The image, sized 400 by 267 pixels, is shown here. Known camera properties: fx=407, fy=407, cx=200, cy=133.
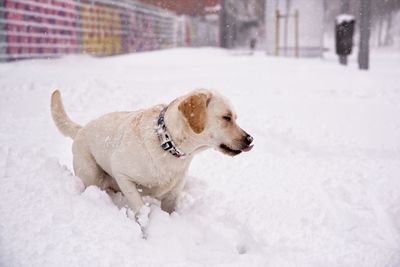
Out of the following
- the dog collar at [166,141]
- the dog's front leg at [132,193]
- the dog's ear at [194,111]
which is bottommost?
the dog's front leg at [132,193]

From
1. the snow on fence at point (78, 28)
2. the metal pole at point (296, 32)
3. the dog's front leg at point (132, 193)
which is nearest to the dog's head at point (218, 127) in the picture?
the dog's front leg at point (132, 193)

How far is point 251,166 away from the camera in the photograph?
4695mm

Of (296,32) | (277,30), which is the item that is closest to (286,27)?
(277,30)

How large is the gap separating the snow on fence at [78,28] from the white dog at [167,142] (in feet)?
28.8

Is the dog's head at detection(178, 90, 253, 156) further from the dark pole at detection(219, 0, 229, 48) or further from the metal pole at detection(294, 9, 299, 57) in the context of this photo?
the dark pole at detection(219, 0, 229, 48)

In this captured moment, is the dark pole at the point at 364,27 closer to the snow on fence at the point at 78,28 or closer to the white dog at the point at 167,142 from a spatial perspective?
the snow on fence at the point at 78,28

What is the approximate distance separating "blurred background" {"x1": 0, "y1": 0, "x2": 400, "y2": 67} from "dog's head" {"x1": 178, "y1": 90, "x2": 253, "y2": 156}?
9.14 m

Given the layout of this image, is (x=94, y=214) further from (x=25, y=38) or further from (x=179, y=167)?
(x=25, y=38)

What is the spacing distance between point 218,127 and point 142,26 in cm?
1857

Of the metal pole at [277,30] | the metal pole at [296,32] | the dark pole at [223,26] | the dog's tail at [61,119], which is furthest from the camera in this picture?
the dark pole at [223,26]

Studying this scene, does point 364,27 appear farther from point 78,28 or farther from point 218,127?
point 218,127

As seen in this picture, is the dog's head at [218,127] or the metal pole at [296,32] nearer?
the dog's head at [218,127]

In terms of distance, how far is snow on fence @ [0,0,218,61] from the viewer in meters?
11.1

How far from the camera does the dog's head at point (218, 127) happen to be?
303 centimetres
